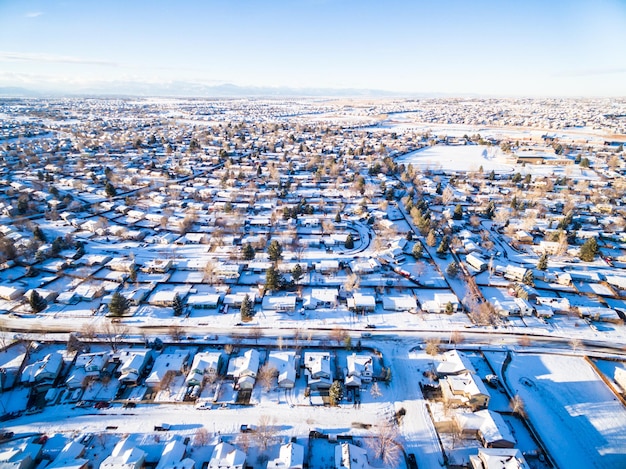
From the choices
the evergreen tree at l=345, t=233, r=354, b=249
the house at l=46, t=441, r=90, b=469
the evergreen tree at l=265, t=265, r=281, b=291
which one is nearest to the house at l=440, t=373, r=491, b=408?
the evergreen tree at l=265, t=265, r=281, b=291

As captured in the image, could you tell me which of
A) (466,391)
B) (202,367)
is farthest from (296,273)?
(466,391)

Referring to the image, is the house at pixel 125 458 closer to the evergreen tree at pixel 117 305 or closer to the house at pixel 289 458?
the house at pixel 289 458

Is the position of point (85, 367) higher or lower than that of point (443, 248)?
lower

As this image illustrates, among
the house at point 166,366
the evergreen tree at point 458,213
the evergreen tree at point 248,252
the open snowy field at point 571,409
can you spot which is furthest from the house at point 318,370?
the evergreen tree at point 458,213

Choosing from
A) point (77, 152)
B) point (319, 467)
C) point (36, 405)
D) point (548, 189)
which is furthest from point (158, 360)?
point (77, 152)

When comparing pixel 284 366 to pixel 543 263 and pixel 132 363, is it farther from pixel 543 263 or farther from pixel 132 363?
pixel 543 263
